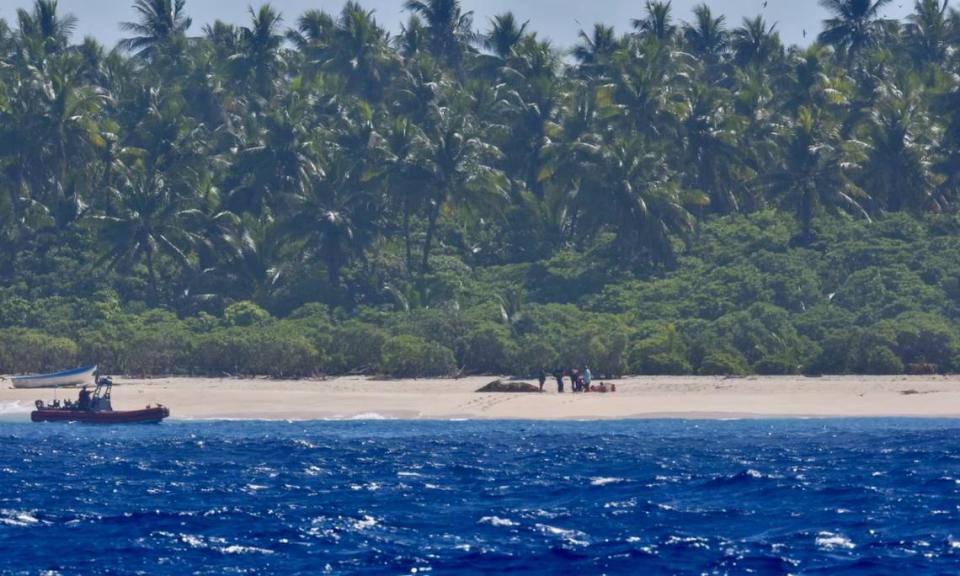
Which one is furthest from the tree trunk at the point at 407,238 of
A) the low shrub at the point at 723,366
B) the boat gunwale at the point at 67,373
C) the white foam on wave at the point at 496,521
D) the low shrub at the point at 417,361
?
the white foam on wave at the point at 496,521

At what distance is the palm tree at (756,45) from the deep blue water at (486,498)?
53428 mm

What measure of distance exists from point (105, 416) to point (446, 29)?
57.4 metres

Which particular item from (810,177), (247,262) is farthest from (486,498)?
(810,177)

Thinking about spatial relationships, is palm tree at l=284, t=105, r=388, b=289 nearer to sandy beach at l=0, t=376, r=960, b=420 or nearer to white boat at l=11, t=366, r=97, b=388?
sandy beach at l=0, t=376, r=960, b=420

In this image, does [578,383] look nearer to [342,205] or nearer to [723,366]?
[723,366]

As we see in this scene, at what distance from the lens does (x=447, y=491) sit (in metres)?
31.8

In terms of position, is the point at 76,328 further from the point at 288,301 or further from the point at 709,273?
the point at 709,273

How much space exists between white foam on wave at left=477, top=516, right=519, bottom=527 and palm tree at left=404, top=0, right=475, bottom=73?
75082 mm

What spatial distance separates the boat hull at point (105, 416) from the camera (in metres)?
47.8

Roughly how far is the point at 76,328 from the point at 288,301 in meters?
9.61

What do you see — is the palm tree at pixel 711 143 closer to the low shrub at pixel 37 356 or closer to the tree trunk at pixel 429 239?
the tree trunk at pixel 429 239

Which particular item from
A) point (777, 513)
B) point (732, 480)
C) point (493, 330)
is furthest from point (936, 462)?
point (493, 330)

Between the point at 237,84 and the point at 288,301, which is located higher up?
the point at 237,84

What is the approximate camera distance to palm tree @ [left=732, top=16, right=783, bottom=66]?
95.8m
